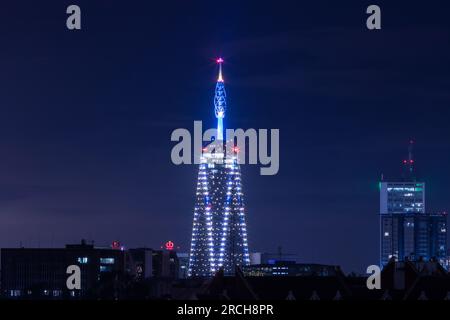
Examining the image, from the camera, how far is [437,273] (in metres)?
135
